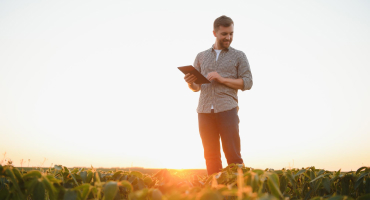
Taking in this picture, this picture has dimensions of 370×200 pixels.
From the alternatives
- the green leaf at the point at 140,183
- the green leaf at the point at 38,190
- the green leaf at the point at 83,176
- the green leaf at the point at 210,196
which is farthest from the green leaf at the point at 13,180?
the green leaf at the point at 210,196

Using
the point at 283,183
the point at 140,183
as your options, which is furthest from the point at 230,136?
the point at 140,183

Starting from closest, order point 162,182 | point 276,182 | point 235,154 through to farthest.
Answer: point 276,182 → point 162,182 → point 235,154

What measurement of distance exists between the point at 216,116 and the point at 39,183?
9.59 ft

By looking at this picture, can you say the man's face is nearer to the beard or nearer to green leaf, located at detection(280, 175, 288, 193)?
the beard

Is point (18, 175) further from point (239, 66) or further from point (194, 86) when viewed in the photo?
point (239, 66)

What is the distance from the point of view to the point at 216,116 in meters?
3.82

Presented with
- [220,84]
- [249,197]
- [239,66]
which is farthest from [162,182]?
[239,66]

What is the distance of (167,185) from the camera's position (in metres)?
1.39

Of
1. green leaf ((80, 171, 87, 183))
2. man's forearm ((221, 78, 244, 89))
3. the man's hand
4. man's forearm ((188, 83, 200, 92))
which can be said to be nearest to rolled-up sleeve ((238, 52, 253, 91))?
man's forearm ((221, 78, 244, 89))

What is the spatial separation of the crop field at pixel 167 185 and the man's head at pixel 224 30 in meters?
2.37

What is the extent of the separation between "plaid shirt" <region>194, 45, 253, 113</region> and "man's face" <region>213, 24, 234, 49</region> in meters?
0.15

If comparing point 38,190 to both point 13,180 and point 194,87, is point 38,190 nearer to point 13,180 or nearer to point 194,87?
point 13,180

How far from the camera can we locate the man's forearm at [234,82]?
375 cm

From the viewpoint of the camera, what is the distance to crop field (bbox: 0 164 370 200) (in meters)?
0.95
